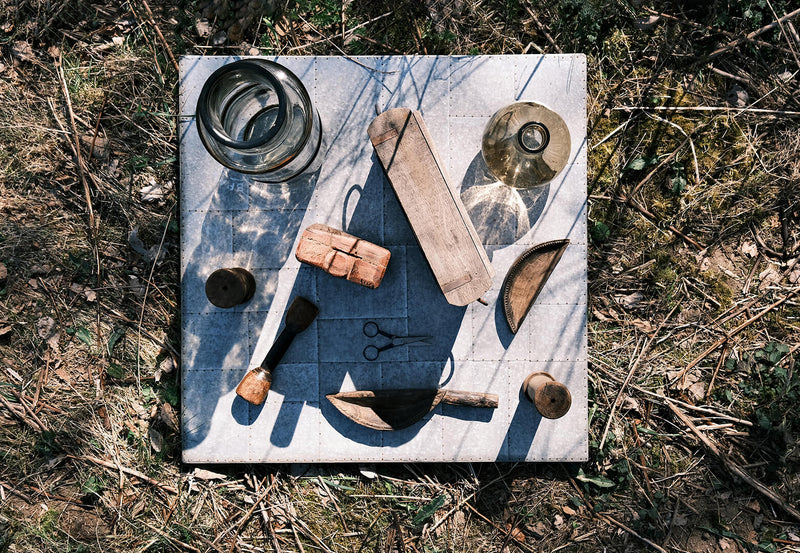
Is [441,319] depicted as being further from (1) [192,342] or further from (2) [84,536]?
(2) [84,536]

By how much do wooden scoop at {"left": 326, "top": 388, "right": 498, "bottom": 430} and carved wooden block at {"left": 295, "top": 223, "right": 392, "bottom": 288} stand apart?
0.75 m

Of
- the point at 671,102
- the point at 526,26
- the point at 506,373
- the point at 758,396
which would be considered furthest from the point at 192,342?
the point at 758,396

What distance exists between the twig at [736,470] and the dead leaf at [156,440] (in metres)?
3.50

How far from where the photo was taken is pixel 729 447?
143 inches

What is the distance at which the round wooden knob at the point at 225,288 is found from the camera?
10.3ft

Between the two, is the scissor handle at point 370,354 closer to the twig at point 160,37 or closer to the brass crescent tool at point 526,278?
the brass crescent tool at point 526,278

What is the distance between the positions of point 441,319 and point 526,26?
2.14 metres

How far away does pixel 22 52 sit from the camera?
3660 mm

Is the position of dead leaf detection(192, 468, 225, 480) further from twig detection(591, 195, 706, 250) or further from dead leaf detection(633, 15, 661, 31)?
dead leaf detection(633, 15, 661, 31)

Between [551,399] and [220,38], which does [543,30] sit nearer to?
[220,38]

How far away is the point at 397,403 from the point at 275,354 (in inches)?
32.3

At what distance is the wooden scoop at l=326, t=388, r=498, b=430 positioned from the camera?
324cm

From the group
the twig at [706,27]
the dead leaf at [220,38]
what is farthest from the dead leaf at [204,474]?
the twig at [706,27]

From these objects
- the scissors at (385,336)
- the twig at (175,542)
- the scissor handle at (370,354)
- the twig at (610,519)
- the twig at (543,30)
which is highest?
the twig at (543,30)
